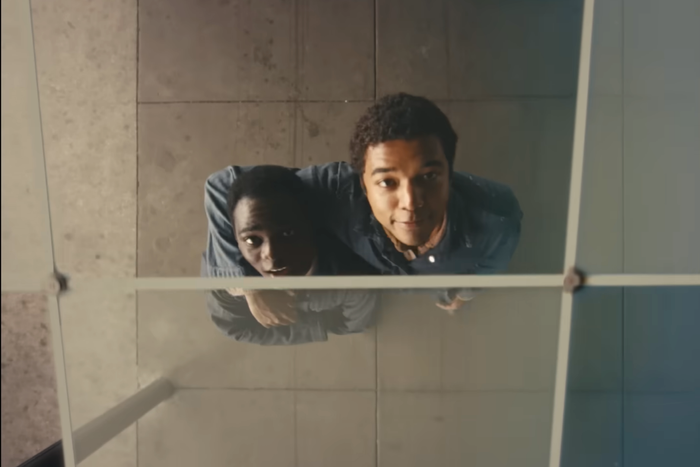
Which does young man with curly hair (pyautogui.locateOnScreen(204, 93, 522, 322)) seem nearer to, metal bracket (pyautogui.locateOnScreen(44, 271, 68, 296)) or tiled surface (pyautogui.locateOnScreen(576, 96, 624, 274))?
tiled surface (pyautogui.locateOnScreen(576, 96, 624, 274))

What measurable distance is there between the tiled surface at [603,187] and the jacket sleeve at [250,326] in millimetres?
417

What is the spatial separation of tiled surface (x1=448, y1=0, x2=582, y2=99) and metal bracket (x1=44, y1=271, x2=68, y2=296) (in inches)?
25.8

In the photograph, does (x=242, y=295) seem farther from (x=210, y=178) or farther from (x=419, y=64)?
(x=419, y=64)

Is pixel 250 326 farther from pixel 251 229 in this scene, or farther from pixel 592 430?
pixel 592 430

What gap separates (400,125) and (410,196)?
11 cm

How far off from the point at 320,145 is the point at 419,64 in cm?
21

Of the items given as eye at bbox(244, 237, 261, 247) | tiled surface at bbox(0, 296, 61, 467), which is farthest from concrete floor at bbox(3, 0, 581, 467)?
tiled surface at bbox(0, 296, 61, 467)

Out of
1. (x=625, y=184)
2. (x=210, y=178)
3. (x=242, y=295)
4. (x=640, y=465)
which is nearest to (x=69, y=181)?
(x=210, y=178)

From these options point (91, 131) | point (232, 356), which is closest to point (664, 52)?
point (232, 356)

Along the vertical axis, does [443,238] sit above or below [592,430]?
above

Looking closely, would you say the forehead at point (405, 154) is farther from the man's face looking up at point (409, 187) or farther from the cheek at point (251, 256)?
the cheek at point (251, 256)

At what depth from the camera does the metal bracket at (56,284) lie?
743 millimetres

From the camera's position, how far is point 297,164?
82cm

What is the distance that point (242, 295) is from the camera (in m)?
0.75
